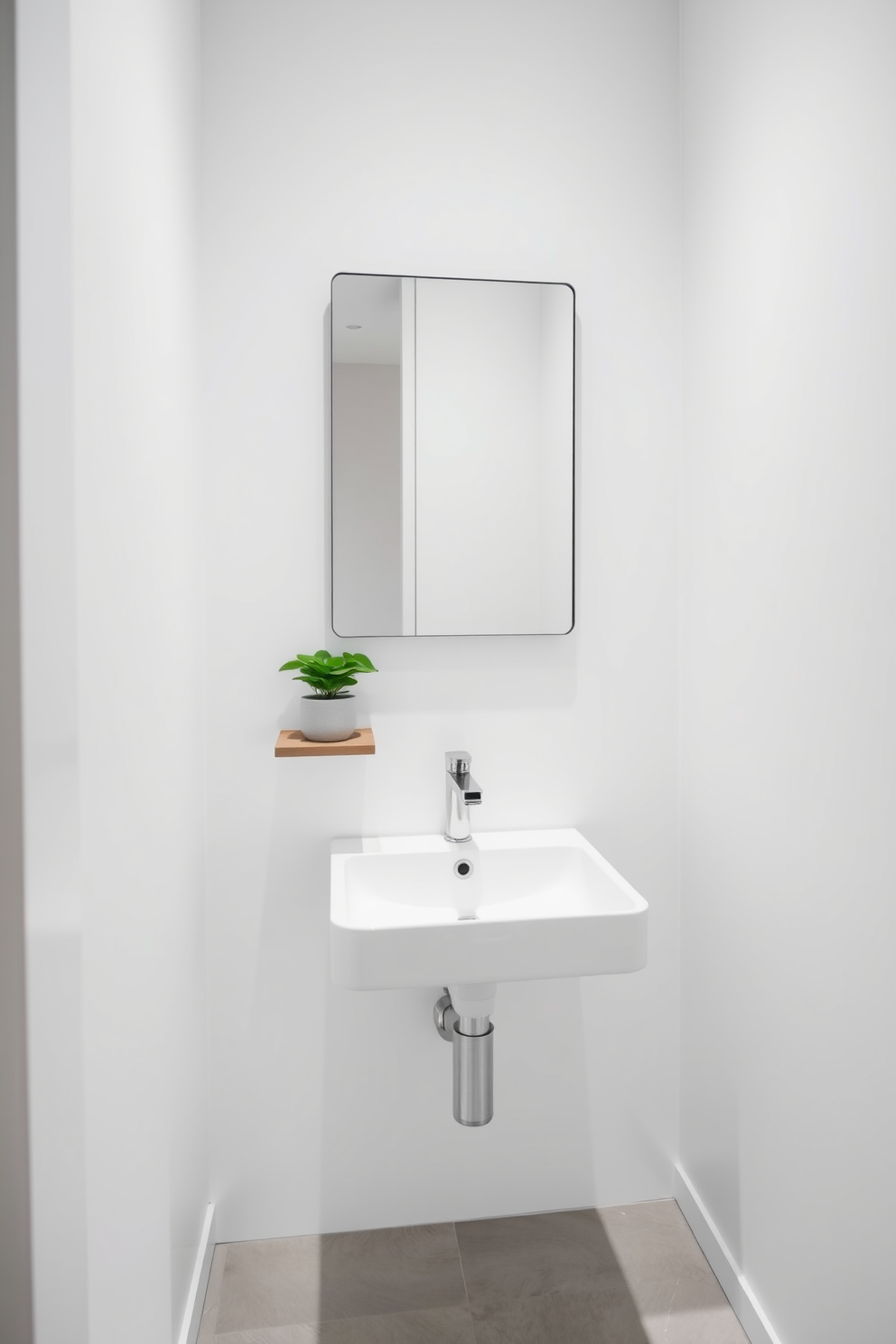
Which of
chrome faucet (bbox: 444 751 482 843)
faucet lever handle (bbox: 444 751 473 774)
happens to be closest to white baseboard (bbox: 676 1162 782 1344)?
chrome faucet (bbox: 444 751 482 843)

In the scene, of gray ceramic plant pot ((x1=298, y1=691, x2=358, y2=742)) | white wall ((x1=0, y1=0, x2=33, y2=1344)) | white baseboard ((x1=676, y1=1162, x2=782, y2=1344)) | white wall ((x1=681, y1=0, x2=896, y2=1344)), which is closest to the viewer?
white wall ((x1=0, y1=0, x2=33, y2=1344))

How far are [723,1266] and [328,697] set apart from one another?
1298 mm

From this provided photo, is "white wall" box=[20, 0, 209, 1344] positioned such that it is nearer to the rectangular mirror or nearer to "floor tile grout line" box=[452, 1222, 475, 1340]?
the rectangular mirror

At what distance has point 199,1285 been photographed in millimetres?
1547

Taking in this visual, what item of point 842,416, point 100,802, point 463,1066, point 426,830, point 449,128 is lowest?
point 463,1066

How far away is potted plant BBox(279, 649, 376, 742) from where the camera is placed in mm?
1576

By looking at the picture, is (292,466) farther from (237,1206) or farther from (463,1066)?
(237,1206)

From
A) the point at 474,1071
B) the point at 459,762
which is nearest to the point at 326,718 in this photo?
the point at 459,762

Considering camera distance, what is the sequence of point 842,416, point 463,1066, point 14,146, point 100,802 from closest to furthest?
point 14,146 → point 100,802 → point 842,416 → point 463,1066

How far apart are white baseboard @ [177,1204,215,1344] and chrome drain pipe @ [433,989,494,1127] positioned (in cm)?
53

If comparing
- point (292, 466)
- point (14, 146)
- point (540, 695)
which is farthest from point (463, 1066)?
point (14, 146)

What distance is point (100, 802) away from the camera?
976mm

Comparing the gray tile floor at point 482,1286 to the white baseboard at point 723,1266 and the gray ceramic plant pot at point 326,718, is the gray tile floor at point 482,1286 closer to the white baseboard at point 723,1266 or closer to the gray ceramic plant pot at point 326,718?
the white baseboard at point 723,1266

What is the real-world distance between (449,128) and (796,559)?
1.11 meters
